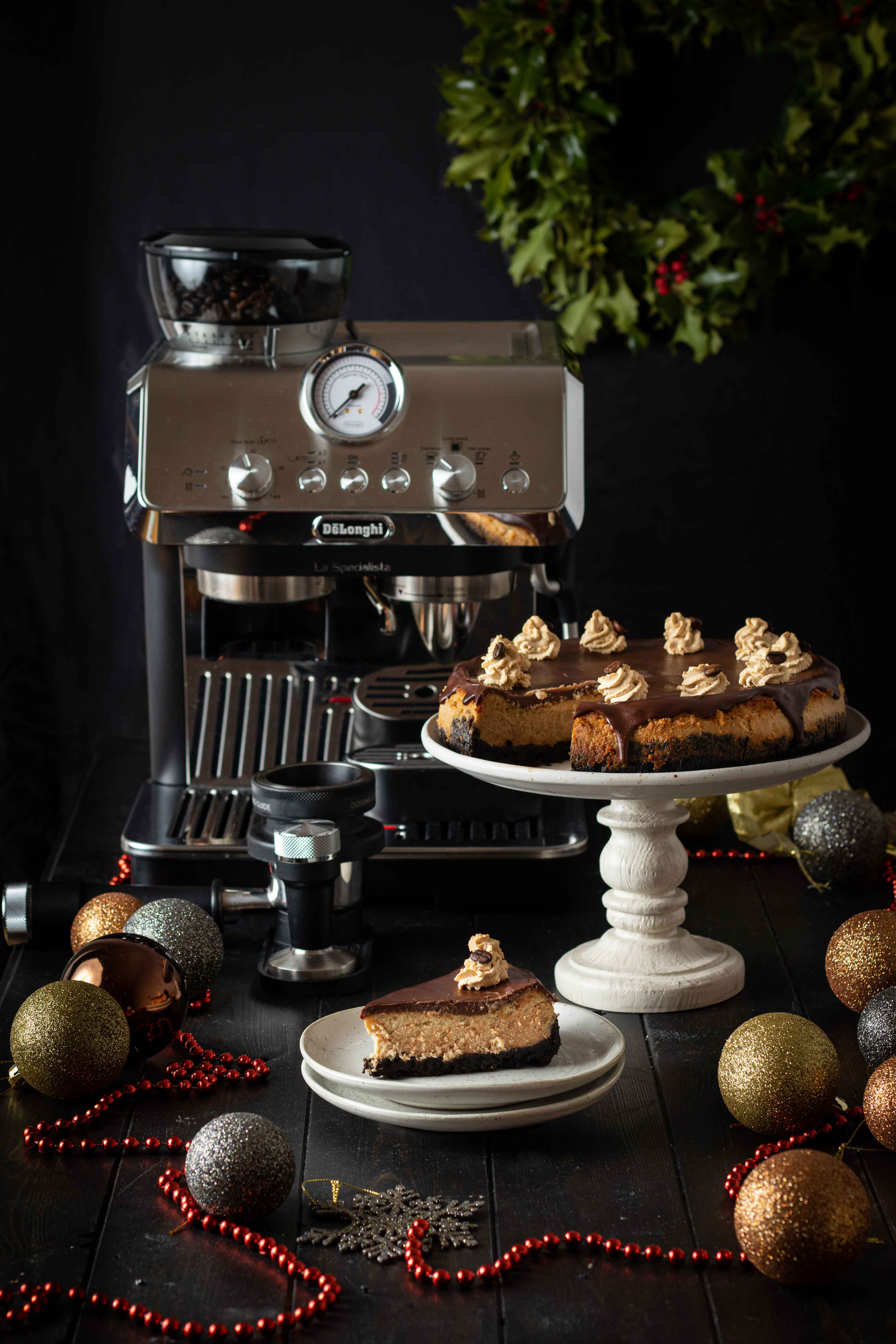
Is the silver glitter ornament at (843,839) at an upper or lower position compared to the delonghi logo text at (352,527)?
lower

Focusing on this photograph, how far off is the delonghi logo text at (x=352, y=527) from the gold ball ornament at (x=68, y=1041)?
1.95ft

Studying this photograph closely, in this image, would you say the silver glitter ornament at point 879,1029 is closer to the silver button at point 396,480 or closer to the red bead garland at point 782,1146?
the red bead garland at point 782,1146

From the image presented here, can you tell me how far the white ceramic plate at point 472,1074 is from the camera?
112 centimetres

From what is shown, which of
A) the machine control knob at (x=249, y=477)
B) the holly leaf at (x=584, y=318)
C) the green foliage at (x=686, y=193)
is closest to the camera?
the machine control knob at (x=249, y=477)

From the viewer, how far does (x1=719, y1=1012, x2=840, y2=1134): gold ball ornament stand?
1127mm

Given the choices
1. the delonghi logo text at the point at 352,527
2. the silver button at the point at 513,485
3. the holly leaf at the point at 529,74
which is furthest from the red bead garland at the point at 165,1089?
the holly leaf at the point at 529,74

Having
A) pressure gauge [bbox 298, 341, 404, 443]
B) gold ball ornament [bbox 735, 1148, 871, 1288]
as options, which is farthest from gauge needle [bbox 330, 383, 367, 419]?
gold ball ornament [bbox 735, 1148, 871, 1288]

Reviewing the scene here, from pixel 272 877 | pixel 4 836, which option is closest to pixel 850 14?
pixel 272 877

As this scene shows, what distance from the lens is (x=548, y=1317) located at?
93 cm

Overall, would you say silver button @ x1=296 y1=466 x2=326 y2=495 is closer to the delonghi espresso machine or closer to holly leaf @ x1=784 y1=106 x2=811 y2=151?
the delonghi espresso machine

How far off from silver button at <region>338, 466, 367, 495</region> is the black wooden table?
44 centimetres

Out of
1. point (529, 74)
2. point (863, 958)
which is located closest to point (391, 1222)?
point (863, 958)

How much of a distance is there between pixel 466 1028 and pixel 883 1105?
0.32 meters

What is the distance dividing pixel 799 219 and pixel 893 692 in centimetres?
81
